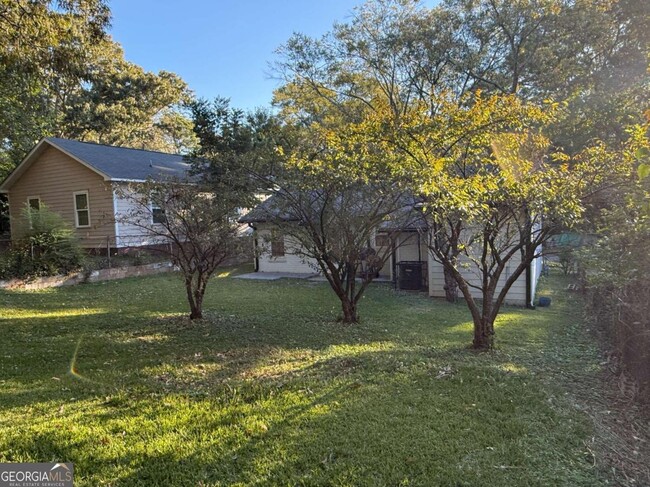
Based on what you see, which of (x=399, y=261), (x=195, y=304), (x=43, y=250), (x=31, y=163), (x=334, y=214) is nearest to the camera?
(x=334, y=214)

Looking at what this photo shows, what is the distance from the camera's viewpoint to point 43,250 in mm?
11516

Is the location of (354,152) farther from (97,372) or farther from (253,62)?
(253,62)

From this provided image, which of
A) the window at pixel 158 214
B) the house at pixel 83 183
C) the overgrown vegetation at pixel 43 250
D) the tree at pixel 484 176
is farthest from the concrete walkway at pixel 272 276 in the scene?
the tree at pixel 484 176

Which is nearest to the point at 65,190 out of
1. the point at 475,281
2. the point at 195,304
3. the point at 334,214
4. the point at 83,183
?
the point at 83,183

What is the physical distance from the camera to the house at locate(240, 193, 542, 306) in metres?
7.21

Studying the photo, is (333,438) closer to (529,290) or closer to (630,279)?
(630,279)

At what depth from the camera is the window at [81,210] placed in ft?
50.7

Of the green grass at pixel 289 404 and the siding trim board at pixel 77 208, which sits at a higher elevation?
the siding trim board at pixel 77 208

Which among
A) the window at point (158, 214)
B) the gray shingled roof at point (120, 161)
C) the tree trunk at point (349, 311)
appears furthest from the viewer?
the gray shingled roof at point (120, 161)

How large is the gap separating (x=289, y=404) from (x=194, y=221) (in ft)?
13.0

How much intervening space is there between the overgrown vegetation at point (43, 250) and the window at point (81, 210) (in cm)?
331

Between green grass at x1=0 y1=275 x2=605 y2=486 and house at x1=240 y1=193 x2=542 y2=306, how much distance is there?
59.7 inches

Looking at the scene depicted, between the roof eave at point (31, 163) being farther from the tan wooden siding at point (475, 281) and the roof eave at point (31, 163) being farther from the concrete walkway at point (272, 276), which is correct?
the tan wooden siding at point (475, 281)

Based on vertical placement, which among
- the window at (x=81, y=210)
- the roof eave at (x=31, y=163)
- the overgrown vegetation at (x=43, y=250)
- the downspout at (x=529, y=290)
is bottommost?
the downspout at (x=529, y=290)
